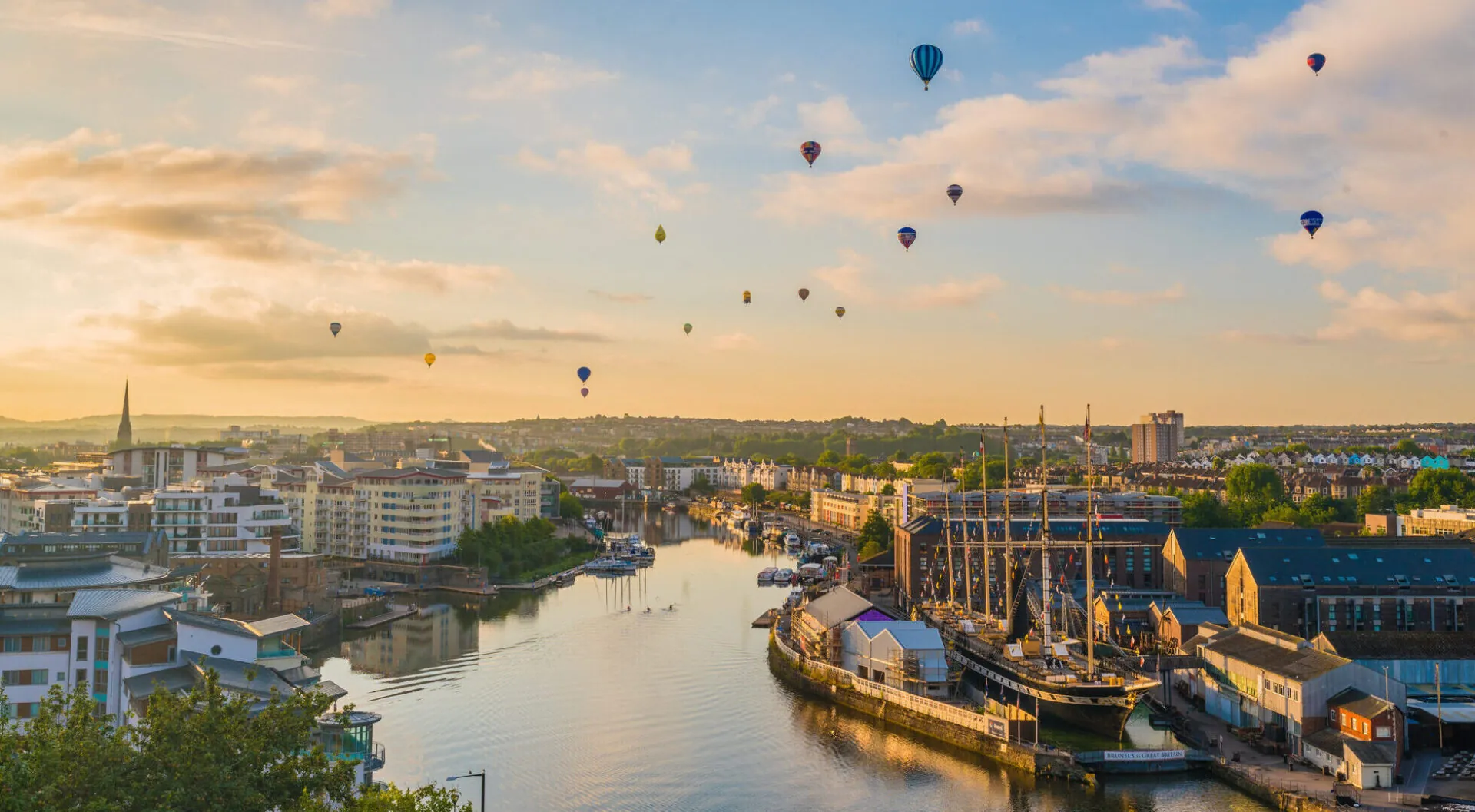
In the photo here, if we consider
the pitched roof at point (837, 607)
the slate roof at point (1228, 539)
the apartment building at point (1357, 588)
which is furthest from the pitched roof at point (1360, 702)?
the slate roof at point (1228, 539)

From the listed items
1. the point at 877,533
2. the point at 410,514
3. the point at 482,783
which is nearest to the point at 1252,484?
the point at 877,533

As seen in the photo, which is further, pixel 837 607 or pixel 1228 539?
pixel 1228 539

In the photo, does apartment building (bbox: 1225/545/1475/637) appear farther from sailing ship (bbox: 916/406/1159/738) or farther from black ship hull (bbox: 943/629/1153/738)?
black ship hull (bbox: 943/629/1153/738)

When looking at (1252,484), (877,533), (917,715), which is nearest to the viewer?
(917,715)

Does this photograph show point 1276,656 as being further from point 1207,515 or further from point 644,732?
point 1207,515

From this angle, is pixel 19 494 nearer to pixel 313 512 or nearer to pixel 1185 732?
pixel 313 512

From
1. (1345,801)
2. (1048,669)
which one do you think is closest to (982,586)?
(1048,669)
